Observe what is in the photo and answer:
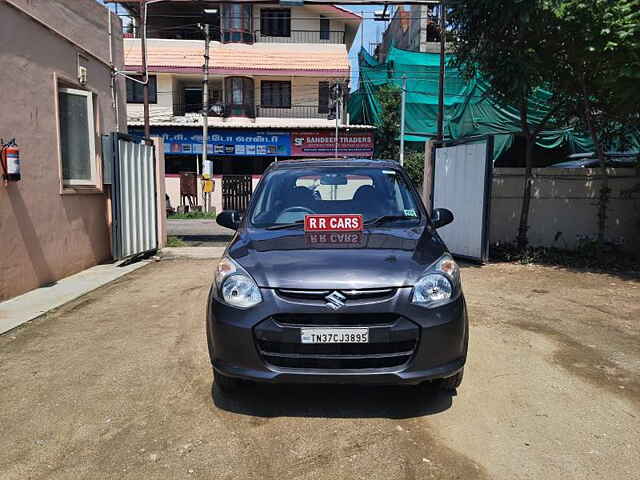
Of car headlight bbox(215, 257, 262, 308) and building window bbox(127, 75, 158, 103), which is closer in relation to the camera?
car headlight bbox(215, 257, 262, 308)

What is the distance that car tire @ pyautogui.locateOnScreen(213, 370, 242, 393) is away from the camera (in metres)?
3.32

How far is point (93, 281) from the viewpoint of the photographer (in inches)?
290

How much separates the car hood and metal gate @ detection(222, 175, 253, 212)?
2045 cm

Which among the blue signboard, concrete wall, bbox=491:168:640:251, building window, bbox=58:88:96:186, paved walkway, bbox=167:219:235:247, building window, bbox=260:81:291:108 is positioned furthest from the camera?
building window, bbox=260:81:291:108

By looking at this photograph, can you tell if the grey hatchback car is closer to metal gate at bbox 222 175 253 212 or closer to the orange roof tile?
metal gate at bbox 222 175 253 212

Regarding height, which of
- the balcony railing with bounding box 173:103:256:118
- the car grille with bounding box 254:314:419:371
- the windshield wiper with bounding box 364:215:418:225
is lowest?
the car grille with bounding box 254:314:419:371

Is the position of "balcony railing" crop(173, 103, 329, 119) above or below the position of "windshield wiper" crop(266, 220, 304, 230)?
above

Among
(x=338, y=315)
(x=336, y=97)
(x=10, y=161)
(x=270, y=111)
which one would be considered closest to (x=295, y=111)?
(x=270, y=111)

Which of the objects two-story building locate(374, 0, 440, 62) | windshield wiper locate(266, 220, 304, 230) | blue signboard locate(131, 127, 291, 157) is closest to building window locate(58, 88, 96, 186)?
windshield wiper locate(266, 220, 304, 230)

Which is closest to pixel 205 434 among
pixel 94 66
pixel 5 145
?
pixel 5 145

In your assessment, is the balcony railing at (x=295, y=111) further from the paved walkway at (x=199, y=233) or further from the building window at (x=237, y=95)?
the paved walkway at (x=199, y=233)

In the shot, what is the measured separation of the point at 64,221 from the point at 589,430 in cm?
712

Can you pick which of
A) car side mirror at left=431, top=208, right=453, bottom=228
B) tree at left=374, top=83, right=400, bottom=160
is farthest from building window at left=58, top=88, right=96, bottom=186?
tree at left=374, top=83, right=400, bottom=160

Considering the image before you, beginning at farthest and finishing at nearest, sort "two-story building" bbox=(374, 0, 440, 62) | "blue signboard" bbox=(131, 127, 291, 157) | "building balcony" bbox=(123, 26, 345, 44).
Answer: "two-story building" bbox=(374, 0, 440, 62)
"building balcony" bbox=(123, 26, 345, 44)
"blue signboard" bbox=(131, 127, 291, 157)
